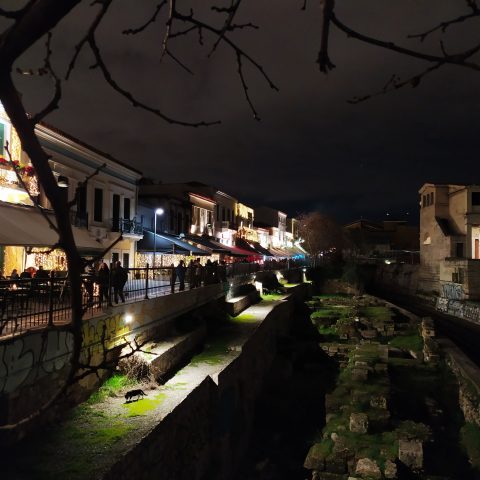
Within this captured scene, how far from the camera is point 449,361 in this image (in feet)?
77.4

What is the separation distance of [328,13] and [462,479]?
15136 millimetres

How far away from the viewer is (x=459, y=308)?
39.5 meters

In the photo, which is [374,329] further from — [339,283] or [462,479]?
[339,283]

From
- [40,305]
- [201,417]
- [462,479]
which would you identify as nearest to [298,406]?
[462,479]

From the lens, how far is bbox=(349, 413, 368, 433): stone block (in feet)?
49.5

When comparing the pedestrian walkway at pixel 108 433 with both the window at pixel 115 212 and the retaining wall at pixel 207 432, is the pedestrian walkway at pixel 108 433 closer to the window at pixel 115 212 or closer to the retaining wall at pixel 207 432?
the retaining wall at pixel 207 432

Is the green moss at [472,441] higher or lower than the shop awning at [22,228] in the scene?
lower

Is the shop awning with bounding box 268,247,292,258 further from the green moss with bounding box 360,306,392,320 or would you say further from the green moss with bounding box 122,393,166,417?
the green moss with bounding box 122,393,166,417

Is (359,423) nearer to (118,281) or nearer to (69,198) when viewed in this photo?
(118,281)

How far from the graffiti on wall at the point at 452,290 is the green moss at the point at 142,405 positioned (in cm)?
3578

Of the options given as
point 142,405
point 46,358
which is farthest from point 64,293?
point 142,405

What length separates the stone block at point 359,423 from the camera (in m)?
15.1

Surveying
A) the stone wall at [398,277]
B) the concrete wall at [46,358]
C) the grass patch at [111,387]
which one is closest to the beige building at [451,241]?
the stone wall at [398,277]

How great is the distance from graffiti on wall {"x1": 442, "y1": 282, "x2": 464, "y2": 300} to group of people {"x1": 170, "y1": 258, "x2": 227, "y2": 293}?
80.6 ft
